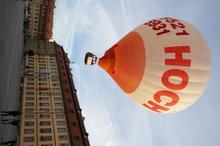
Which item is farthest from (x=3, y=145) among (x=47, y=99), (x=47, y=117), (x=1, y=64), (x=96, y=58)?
(x=47, y=99)

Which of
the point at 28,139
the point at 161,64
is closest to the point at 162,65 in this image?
the point at 161,64

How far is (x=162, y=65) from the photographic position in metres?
12.1

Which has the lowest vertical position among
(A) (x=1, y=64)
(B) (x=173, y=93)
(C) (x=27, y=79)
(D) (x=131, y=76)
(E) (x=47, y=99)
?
(B) (x=173, y=93)

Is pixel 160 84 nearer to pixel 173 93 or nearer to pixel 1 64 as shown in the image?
pixel 173 93

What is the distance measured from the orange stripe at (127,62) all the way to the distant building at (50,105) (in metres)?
39.4

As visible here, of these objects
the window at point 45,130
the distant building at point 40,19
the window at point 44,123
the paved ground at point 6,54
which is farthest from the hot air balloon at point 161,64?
the distant building at point 40,19

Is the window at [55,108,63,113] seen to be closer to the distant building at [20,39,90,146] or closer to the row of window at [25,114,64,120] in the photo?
the distant building at [20,39,90,146]

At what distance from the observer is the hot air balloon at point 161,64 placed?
1211cm

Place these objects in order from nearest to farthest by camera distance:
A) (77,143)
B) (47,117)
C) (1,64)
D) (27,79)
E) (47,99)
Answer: (1,64) → (77,143) → (47,117) → (47,99) → (27,79)

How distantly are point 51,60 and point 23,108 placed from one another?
2153cm

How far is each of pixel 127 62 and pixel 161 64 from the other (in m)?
1.42

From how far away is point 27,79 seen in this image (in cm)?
6725

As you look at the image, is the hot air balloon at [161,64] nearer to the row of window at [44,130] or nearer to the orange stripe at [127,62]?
the orange stripe at [127,62]

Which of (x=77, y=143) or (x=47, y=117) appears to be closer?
(x=77, y=143)
